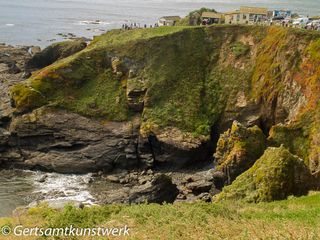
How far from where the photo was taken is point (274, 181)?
31875 mm

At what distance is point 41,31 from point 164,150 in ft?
310

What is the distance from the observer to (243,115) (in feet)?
181

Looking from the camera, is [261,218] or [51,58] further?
[51,58]

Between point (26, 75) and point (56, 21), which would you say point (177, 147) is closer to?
point (26, 75)

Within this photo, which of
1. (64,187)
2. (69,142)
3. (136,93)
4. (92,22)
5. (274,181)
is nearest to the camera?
(274,181)

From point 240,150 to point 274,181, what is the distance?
11.4 m

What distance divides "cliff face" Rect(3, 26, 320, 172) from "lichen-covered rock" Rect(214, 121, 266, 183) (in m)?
2.52

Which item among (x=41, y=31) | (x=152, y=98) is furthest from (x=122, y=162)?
(x=41, y=31)

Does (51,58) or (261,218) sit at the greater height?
(261,218)

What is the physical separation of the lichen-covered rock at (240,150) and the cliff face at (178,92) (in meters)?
2.52

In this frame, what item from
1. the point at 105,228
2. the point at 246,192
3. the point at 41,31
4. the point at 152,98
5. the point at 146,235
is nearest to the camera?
the point at 146,235

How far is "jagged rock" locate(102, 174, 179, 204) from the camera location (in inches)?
1660

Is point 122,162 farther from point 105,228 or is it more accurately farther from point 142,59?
point 105,228

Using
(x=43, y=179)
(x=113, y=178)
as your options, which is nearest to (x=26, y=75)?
(x=43, y=179)
